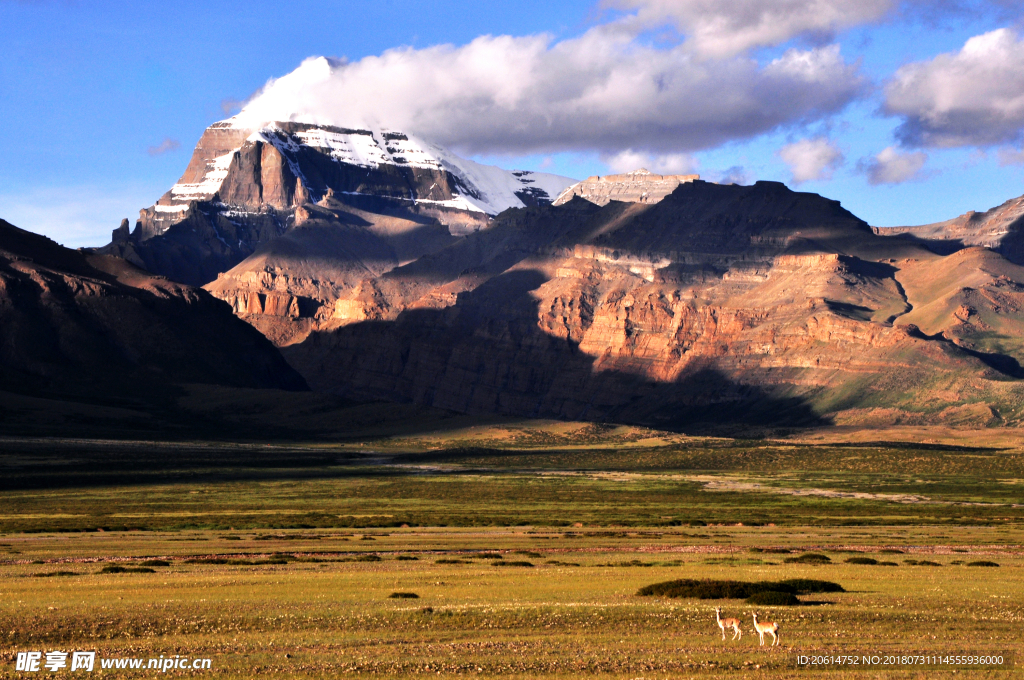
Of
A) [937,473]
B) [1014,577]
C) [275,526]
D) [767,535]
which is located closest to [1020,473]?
[937,473]

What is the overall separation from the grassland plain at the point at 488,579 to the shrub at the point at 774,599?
3.84 ft

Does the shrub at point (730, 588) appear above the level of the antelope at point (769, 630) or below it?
below

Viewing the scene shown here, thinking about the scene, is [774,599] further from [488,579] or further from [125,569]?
[125,569]

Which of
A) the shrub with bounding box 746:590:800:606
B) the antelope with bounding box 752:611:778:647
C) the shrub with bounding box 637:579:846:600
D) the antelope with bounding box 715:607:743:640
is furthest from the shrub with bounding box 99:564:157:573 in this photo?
the antelope with bounding box 752:611:778:647

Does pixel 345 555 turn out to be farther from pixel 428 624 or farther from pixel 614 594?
pixel 428 624

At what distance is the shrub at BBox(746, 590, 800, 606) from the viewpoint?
4369 centimetres

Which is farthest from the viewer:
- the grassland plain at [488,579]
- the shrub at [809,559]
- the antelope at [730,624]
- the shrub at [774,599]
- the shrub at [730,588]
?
the shrub at [809,559]

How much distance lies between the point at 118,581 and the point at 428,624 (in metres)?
18.0

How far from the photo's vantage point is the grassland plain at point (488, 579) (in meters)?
35.2

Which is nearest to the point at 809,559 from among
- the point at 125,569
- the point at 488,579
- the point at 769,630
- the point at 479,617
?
the point at 488,579

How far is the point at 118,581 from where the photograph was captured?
51.7m

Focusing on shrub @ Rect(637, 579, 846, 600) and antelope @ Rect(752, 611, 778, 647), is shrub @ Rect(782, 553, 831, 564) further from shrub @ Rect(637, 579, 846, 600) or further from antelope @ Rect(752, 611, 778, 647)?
antelope @ Rect(752, 611, 778, 647)

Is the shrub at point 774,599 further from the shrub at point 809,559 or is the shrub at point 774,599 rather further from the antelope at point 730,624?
the shrub at point 809,559

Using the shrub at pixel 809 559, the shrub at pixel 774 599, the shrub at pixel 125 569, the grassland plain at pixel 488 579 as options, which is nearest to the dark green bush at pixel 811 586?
the grassland plain at pixel 488 579
